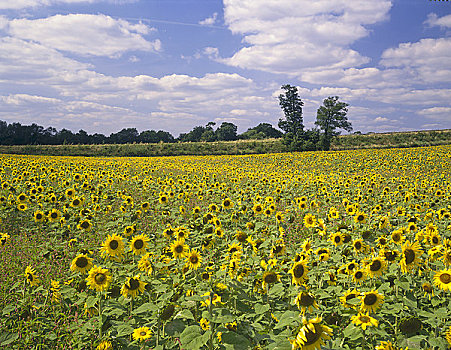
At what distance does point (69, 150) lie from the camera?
43.6 metres

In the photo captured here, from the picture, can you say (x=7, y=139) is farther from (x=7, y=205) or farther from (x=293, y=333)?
(x=293, y=333)

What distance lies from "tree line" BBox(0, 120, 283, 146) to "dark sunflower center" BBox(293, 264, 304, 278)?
58.1 m

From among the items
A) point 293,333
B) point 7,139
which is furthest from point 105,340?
point 7,139

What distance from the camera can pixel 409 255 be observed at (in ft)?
10.6

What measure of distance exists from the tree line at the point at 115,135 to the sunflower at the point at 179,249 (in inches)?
2234

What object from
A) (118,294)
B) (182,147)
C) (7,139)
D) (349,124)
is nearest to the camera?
(118,294)

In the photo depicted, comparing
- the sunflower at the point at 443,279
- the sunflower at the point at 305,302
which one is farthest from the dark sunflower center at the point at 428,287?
the sunflower at the point at 305,302

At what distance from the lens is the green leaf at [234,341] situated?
214cm

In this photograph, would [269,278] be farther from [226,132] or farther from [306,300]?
[226,132]

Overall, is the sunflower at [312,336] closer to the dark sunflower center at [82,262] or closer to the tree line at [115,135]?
the dark sunflower center at [82,262]

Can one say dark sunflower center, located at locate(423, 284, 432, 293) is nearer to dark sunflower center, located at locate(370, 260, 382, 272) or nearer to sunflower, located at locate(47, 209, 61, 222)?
dark sunflower center, located at locate(370, 260, 382, 272)

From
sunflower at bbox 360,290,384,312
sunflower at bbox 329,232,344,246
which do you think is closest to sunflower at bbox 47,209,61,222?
sunflower at bbox 329,232,344,246

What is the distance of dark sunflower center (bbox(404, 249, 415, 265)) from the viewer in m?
3.22

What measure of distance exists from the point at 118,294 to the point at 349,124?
74.6 m
